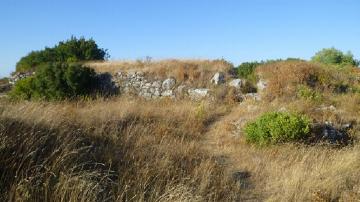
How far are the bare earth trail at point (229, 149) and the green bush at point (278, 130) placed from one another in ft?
1.21

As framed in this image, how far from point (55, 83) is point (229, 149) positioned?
325 inches

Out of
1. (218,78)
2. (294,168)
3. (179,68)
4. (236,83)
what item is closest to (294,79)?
(236,83)

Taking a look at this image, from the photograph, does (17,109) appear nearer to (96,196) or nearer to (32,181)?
(32,181)

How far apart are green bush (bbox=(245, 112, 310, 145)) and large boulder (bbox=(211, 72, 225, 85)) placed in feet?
22.3

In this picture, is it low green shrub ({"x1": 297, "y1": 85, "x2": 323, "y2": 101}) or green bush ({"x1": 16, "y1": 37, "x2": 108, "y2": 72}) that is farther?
green bush ({"x1": 16, "y1": 37, "x2": 108, "y2": 72})

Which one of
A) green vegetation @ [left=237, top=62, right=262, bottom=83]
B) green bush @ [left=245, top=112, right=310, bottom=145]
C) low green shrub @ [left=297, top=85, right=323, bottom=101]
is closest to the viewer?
green bush @ [left=245, top=112, right=310, bottom=145]

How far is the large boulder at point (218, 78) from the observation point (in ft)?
51.8

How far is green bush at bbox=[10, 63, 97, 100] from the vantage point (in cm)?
1430

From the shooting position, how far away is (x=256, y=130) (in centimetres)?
880

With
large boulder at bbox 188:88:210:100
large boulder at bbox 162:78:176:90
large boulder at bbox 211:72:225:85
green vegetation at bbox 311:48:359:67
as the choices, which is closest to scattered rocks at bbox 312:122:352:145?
large boulder at bbox 188:88:210:100

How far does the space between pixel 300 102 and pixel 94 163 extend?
27.4 ft

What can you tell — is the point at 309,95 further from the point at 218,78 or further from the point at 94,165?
the point at 94,165

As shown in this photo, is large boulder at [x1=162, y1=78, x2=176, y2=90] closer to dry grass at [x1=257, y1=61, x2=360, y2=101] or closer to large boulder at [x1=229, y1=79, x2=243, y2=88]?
large boulder at [x1=229, y1=79, x2=243, y2=88]

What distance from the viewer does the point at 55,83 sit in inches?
571
